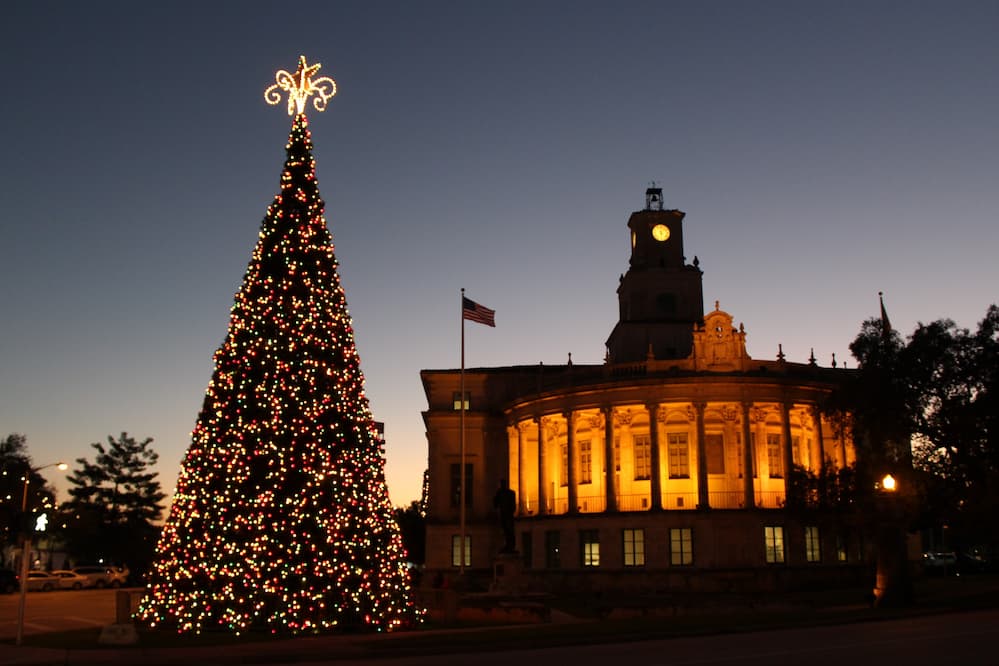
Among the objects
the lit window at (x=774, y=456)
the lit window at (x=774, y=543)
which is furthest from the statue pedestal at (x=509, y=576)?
the lit window at (x=774, y=456)

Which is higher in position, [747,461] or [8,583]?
[747,461]

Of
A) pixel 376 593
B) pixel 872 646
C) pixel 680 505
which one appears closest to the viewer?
pixel 872 646

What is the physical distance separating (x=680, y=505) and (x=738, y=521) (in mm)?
3673

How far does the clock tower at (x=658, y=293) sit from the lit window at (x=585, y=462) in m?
12.3

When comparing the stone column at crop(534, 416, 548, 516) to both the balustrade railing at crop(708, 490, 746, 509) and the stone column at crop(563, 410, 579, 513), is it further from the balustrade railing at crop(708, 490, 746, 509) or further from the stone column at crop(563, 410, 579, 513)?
the balustrade railing at crop(708, 490, 746, 509)

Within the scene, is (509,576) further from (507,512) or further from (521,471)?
(521,471)

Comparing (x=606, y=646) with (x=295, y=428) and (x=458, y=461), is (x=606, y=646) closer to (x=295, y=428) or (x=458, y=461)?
(x=295, y=428)

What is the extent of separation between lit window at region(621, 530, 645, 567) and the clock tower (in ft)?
60.8

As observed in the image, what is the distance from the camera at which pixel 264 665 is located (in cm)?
1844

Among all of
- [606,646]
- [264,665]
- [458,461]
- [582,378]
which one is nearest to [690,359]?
[582,378]

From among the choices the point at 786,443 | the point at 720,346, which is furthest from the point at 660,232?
the point at 786,443

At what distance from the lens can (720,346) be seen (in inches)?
2132

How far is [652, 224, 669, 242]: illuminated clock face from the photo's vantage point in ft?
233

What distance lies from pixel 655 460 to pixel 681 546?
482 cm
